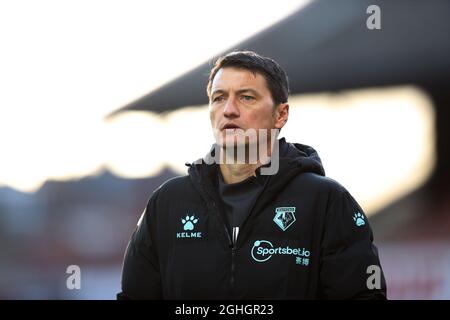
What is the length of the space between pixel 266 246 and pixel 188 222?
273 millimetres

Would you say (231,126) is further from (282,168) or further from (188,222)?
(188,222)

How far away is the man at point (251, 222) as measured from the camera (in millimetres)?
1896

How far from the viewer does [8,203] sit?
6961 millimetres

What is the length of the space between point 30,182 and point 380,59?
3756 mm

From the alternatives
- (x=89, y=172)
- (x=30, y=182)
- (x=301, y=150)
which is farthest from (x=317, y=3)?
(x=301, y=150)

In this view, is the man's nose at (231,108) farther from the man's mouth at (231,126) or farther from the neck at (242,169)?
the neck at (242,169)

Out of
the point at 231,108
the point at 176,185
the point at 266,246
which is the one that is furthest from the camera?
the point at 176,185

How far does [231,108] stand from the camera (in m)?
2.04

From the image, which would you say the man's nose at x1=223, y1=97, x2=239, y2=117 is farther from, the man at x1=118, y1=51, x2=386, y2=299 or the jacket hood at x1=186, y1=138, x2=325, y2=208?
the jacket hood at x1=186, y1=138, x2=325, y2=208

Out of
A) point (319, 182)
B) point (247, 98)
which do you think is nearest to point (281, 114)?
point (247, 98)

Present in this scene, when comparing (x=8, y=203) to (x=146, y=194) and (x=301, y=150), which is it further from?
(x=301, y=150)

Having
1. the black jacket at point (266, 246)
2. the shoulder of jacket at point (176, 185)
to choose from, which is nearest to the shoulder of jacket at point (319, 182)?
the black jacket at point (266, 246)

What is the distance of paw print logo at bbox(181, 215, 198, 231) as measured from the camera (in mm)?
2037

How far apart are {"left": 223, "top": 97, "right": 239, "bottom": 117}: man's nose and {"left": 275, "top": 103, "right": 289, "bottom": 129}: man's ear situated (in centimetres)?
18
